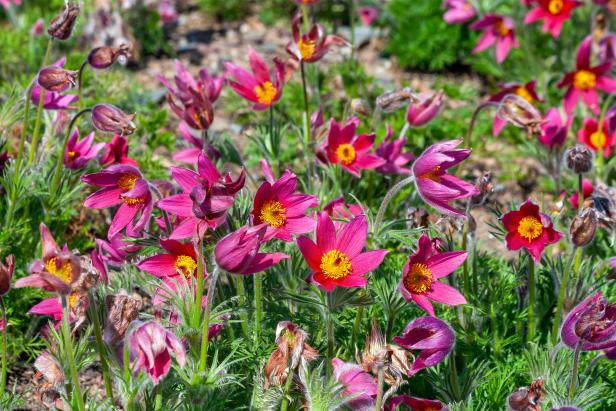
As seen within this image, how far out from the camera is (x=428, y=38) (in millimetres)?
4656

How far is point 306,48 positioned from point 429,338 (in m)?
1.22

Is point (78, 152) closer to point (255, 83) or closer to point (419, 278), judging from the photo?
point (255, 83)

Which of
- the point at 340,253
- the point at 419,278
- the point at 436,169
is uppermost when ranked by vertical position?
the point at 436,169

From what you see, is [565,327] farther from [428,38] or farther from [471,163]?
[428,38]

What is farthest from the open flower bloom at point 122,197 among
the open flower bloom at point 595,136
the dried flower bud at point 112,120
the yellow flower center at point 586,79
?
the yellow flower center at point 586,79

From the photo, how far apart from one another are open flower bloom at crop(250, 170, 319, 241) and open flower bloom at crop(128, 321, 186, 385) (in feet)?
1.33

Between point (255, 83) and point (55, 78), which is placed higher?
point (55, 78)

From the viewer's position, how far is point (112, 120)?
231 cm

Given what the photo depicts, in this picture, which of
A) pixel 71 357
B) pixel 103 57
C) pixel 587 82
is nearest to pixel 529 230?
pixel 71 357

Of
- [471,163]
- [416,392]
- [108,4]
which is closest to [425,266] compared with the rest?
[416,392]

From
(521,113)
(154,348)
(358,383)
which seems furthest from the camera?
(521,113)

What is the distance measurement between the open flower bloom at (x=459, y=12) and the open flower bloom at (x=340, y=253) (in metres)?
2.39

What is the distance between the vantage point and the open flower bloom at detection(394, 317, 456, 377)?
6.43 ft

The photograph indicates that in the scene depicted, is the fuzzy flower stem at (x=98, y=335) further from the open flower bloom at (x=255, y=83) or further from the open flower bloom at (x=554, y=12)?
the open flower bloom at (x=554, y=12)
